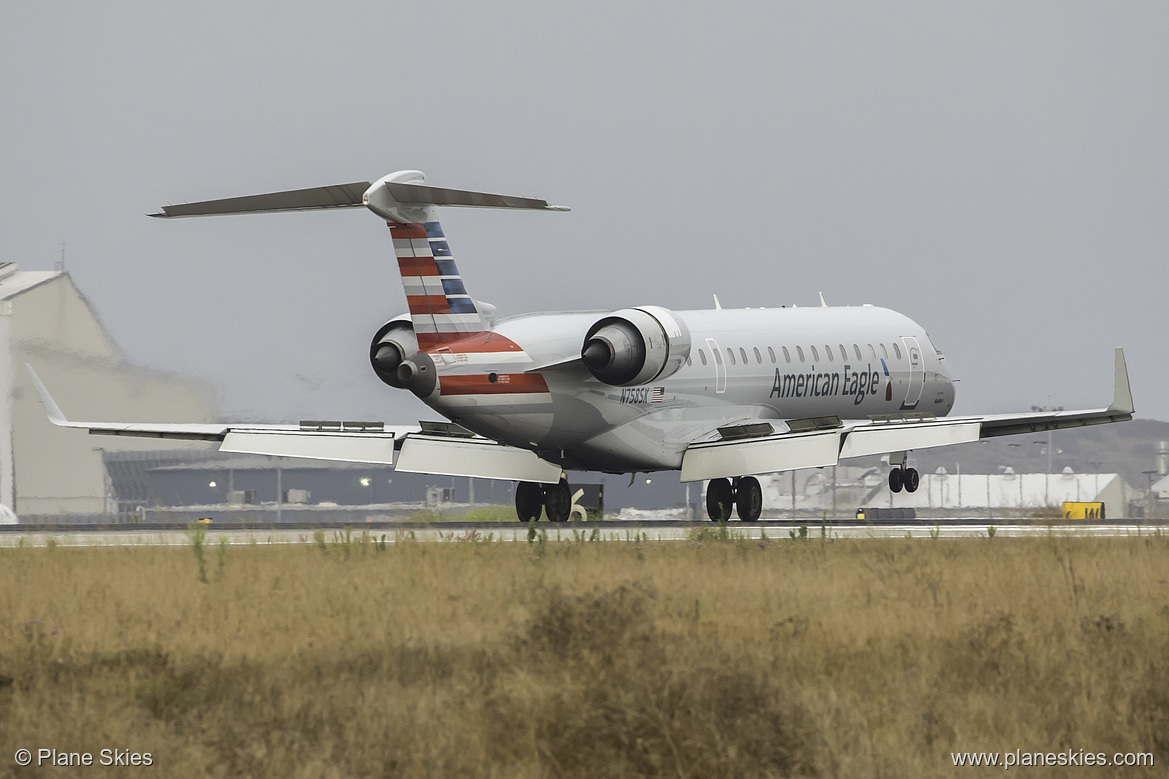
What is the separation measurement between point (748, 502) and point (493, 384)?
6.89m

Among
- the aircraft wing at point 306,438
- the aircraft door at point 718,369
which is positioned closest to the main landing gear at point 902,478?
the aircraft door at point 718,369

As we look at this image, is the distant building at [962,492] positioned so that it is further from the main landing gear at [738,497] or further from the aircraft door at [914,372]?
the main landing gear at [738,497]

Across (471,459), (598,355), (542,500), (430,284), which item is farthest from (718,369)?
(430,284)

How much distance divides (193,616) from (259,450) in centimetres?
1439

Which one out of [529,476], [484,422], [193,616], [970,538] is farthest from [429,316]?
[193,616]

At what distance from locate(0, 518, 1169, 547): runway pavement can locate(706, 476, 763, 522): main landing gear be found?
0.86 meters

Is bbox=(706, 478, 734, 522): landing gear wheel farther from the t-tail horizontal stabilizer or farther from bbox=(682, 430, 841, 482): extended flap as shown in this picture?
the t-tail horizontal stabilizer

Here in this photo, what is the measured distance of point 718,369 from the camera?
101ft

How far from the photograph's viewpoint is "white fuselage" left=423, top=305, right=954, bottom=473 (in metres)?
26.1

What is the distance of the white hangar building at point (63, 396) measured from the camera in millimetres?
59812

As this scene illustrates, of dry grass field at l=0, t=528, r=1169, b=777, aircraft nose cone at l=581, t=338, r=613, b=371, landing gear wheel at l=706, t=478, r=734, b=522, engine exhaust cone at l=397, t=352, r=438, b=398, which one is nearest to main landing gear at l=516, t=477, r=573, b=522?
landing gear wheel at l=706, t=478, r=734, b=522

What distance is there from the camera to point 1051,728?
9.77 meters

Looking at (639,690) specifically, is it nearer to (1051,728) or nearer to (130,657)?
→ (1051,728)

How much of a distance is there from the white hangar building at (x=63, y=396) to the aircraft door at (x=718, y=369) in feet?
111
